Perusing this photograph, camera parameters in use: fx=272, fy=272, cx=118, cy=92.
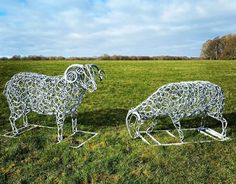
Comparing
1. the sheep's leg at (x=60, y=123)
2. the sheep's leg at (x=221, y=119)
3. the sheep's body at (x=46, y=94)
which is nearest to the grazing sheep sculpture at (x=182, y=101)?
the sheep's leg at (x=221, y=119)

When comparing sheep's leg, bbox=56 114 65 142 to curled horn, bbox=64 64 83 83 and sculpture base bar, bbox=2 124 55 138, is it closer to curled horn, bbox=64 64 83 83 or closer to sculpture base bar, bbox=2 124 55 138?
curled horn, bbox=64 64 83 83

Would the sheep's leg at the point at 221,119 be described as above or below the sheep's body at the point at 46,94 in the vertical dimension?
below

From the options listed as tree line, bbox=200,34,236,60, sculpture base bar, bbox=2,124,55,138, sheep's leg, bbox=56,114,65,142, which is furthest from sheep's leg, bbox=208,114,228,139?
tree line, bbox=200,34,236,60

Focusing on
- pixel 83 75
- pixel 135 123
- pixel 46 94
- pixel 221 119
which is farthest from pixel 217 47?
pixel 46 94

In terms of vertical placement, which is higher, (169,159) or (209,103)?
(209,103)

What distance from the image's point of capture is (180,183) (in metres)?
5.27

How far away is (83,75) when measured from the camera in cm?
723

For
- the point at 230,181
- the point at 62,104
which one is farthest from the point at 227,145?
the point at 62,104

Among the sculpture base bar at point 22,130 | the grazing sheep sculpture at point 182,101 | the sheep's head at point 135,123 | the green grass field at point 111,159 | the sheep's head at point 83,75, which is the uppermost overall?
the sheep's head at point 83,75

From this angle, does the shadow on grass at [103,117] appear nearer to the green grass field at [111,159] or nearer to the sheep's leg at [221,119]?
the green grass field at [111,159]

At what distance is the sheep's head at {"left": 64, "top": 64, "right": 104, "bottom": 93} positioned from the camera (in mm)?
7004

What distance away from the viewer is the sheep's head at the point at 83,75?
276 inches

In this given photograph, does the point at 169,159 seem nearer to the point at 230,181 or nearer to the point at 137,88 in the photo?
the point at 230,181

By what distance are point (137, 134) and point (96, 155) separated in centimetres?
152
